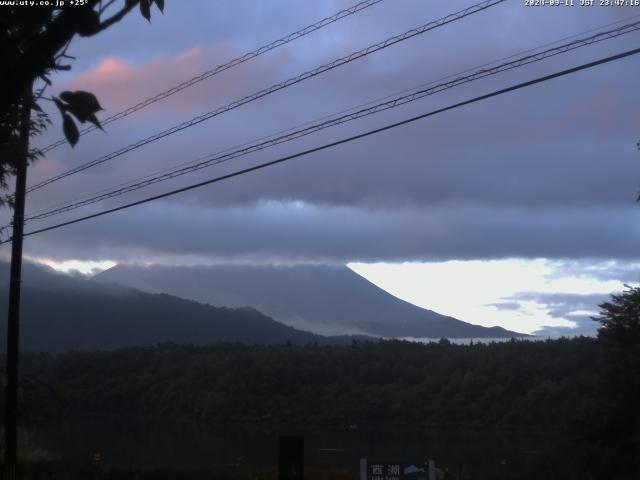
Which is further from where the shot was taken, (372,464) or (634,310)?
(634,310)

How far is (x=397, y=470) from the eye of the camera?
14.3 metres

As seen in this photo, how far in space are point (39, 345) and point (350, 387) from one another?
177ft

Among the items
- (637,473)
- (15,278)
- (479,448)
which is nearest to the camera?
(15,278)

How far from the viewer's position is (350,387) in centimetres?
5512

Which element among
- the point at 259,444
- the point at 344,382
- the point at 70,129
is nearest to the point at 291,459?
the point at 70,129

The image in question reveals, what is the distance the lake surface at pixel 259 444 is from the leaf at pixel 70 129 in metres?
25.2

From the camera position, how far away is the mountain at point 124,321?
10494 cm

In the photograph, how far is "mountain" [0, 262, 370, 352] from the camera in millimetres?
104938

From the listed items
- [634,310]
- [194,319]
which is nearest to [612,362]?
[634,310]

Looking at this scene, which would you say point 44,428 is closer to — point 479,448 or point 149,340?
point 479,448

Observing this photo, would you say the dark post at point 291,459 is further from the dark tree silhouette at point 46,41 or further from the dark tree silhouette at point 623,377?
the dark tree silhouette at point 623,377

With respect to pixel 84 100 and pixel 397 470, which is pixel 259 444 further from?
pixel 84 100

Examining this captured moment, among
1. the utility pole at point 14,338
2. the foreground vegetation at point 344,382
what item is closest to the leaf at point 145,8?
the utility pole at point 14,338

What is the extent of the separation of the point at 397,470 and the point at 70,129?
10515 millimetres
